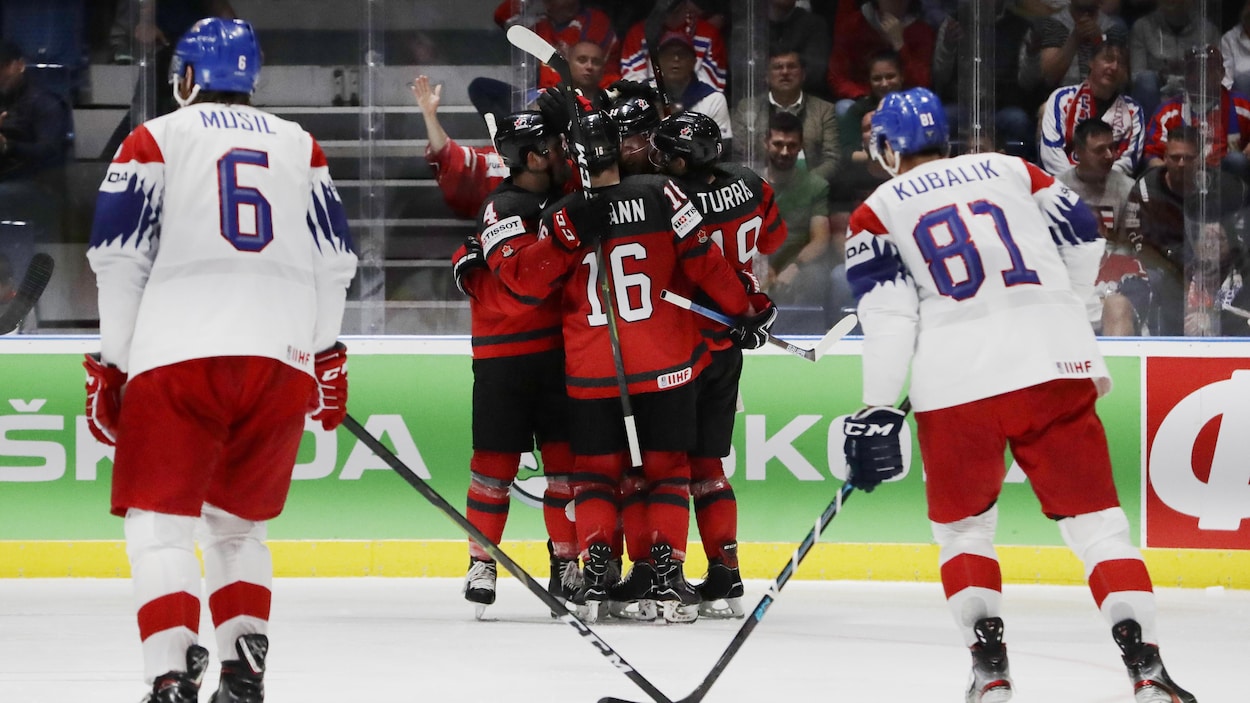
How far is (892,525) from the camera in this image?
5.65 m

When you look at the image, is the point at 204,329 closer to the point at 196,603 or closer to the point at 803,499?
the point at 196,603

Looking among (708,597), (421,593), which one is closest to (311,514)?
(421,593)

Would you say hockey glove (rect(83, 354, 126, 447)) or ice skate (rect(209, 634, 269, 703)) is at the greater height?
hockey glove (rect(83, 354, 126, 447))

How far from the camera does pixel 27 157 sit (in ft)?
21.0

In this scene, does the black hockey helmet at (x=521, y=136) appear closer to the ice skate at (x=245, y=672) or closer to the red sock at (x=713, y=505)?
the red sock at (x=713, y=505)

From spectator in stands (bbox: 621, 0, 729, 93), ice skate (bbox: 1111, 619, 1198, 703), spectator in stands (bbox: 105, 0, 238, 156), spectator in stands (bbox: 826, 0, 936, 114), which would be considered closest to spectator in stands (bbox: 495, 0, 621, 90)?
spectator in stands (bbox: 621, 0, 729, 93)

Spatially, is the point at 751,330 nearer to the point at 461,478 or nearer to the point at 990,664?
the point at 461,478

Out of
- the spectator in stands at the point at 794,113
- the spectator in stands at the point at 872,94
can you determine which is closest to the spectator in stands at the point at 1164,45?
the spectator in stands at the point at 872,94

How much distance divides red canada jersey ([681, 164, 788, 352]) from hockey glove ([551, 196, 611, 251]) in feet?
1.38

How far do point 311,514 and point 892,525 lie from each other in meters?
1.96

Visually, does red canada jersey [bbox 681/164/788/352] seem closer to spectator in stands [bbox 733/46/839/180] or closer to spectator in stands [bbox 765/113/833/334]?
spectator in stands [bbox 765/113/833/334]

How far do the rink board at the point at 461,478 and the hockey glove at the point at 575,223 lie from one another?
1.32 metres

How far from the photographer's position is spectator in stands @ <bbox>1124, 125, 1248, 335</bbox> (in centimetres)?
624

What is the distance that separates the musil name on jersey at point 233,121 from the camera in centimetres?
323
